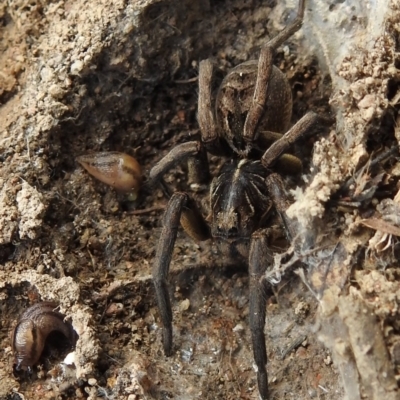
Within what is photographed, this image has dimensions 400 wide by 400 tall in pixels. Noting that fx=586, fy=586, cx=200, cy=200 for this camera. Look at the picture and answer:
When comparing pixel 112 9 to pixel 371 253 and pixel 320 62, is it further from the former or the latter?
Answer: pixel 371 253

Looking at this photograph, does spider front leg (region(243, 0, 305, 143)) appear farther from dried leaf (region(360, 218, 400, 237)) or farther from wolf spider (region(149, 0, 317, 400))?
dried leaf (region(360, 218, 400, 237))

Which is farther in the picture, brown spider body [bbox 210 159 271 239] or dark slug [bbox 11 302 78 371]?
brown spider body [bbox 210 159 271 239]

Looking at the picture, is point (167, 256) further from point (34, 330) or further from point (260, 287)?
point (34, 330)

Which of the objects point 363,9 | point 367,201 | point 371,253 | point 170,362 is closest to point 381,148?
point 367,201

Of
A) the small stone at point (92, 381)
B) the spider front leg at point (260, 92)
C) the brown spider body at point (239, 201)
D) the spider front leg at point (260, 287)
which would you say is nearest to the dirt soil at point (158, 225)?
the small stone at point (92, 381)

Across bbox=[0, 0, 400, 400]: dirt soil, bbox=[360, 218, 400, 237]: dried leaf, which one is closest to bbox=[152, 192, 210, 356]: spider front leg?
bbox=[0, 0, 400, 400]: dirt soil
